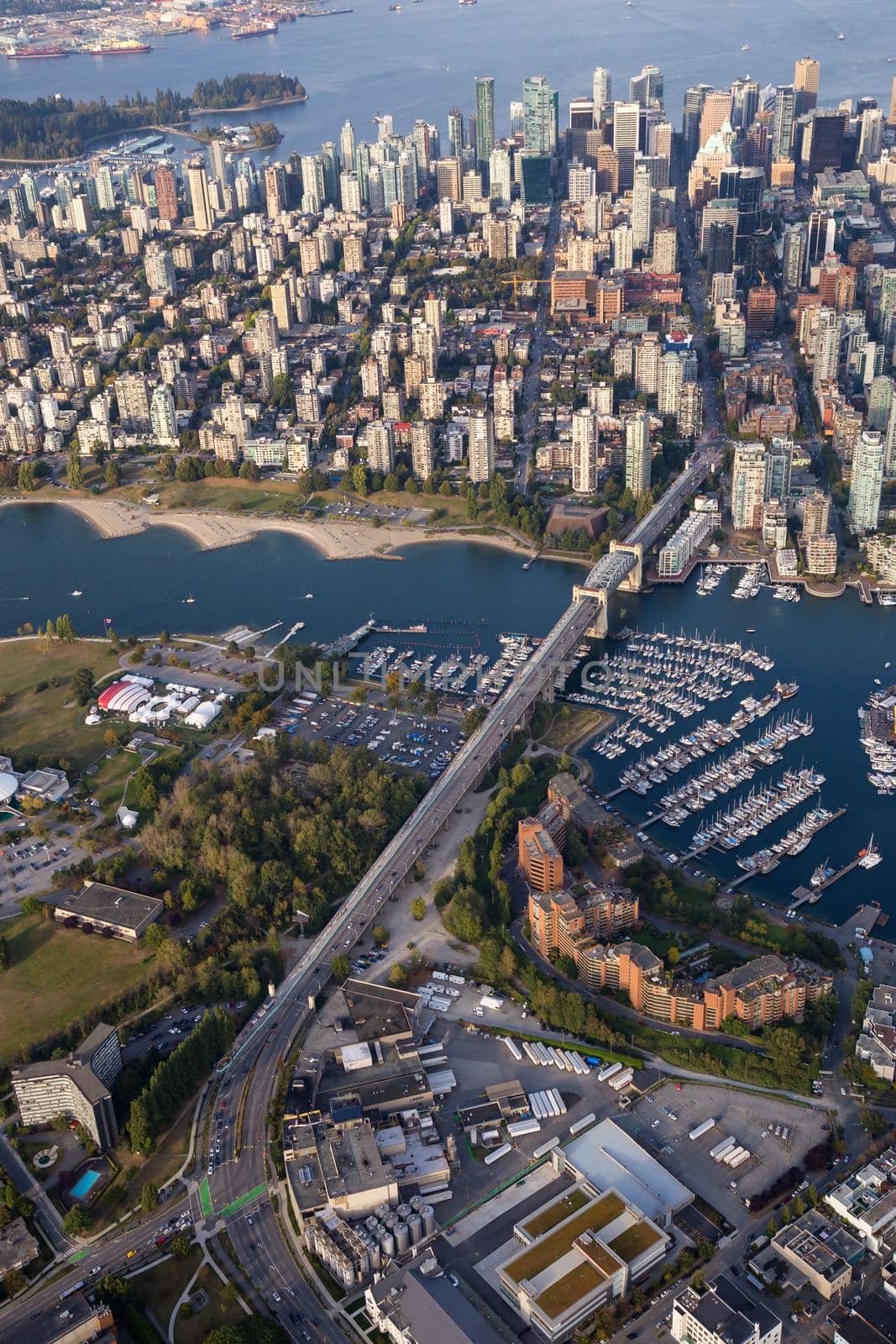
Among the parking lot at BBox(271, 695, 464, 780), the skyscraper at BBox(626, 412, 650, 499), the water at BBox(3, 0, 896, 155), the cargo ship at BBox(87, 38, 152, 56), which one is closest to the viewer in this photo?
the parking lot at BBox(271, 695, 464, 780)

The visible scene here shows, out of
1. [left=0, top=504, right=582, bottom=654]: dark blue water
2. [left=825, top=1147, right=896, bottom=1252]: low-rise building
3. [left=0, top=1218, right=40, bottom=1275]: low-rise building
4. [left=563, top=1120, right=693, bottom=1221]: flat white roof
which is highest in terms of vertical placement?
[left=825, top=1147, right=896, bottom=1252]: low-rise building

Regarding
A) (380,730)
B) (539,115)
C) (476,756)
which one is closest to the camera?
(476,756)

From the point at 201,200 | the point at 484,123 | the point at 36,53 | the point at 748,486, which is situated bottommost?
the point at 748,486

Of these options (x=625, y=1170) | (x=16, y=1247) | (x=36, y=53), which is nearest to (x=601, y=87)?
(x=36, y=53)

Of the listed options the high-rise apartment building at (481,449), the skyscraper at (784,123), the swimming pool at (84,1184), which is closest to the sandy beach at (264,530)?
the high-rise apartment building at (481,449)

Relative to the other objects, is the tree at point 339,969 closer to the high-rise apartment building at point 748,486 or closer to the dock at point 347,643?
the dock at point 347,643

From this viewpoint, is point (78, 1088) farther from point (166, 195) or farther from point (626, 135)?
point (626, 135)

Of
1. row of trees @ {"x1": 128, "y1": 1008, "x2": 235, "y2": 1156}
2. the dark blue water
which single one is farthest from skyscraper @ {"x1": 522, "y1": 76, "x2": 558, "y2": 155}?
row of trees @ {"x1": 128, "y1": 1008, "x2": 235, "y2": 1156}

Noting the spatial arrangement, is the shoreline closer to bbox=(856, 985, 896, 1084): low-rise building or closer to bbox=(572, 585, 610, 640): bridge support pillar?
bbox=(572, 585, 610, 640): bridge support pillar
